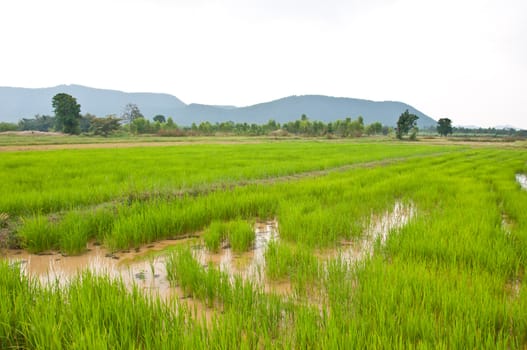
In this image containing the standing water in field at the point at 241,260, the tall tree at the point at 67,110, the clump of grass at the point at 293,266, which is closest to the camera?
the clump of grass at the point at 293,266

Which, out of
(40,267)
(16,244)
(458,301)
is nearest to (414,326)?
(458,301)

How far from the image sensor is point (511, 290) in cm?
237

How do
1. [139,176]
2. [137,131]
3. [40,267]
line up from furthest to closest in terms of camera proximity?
[137,131] < [139,176] < [40,267]

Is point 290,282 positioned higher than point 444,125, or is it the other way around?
point 444,125

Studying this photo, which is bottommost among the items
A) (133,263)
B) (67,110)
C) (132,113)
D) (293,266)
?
(133,263)

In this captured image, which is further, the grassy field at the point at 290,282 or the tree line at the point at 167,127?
the tree line at the point at 167,127

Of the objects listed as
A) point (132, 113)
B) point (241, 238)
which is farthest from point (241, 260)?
point (132, 113)

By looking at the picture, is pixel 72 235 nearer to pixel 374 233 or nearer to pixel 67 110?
pixel 374 233

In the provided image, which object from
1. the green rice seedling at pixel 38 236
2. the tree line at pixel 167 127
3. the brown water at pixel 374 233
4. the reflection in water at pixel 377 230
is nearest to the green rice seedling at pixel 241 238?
the brown water at pixel 374 233

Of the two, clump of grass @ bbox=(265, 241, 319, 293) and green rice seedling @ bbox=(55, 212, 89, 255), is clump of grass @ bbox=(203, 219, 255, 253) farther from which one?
green rice seedling @ bbox=(55, 212, 89, 255)

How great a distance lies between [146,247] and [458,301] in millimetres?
3141

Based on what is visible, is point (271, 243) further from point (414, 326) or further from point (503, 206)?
point (503, 206)

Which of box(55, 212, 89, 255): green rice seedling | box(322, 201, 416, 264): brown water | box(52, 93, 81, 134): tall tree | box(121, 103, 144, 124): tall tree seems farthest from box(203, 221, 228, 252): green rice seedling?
box(121, 103, 144, 124): tall tree

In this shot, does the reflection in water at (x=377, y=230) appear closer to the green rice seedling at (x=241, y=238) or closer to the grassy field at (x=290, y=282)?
the grassy field at (x=290, y=282)
